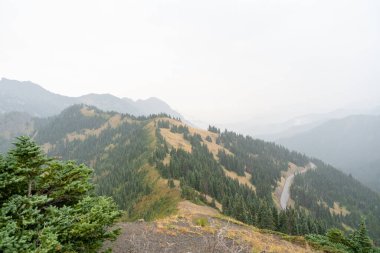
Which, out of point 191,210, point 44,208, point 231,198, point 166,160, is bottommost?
point 231,198

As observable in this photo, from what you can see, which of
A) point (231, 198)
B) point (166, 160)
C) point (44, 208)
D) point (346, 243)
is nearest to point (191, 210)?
point (346, 243)

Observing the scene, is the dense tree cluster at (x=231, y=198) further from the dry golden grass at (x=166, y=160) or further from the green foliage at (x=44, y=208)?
the green foliage at (x=44, y=208)

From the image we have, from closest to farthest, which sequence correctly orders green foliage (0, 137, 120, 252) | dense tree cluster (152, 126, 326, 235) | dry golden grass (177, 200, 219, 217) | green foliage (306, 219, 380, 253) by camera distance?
green foliage (0, 137, 120, 252) < green foliage (306, 219, 380, 253) < dry golden grass (177, 200, 219, 217) < dense tree cluster (152, 126, 326, 235)

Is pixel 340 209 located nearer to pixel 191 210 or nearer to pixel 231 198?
pixel 231 198

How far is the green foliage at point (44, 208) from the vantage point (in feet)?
42.8

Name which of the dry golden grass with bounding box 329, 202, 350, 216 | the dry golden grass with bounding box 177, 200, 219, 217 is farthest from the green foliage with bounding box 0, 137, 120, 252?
the dry golden grass with bounding box 329, 202, 350, 216

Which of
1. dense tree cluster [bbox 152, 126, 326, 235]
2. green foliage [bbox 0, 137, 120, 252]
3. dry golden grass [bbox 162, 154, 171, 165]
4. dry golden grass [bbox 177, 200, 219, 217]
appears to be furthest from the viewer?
dry golden grass [bbox 162, 154, 171, 165]

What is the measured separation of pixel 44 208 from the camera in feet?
52.7

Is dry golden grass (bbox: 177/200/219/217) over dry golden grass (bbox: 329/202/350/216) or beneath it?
over

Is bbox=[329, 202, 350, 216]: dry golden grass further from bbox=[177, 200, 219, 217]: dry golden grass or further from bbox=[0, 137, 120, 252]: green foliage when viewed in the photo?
bbox=[0, 137, 120, 252]: green foliage

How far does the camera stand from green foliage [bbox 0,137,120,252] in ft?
42.8

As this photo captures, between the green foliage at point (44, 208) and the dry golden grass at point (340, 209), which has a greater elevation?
the green foliage at point (44, 208)

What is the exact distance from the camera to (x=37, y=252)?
12016 millimetres

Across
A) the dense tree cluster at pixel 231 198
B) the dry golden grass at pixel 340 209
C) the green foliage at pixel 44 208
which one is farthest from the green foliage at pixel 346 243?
the dry golden grass at pixel 340 209
